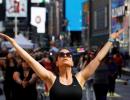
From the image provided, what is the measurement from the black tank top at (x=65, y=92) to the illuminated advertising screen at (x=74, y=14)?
114058mm

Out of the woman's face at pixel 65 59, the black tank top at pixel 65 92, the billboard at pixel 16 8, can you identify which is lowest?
the black tank top at pixel 65 92

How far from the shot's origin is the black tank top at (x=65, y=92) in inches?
240

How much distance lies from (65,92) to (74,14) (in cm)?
11725

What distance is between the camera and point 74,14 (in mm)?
123125

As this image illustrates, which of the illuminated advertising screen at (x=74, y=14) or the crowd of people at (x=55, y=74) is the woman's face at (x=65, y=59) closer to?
the crowd of people at (x=55, y=74)

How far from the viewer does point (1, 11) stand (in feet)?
261

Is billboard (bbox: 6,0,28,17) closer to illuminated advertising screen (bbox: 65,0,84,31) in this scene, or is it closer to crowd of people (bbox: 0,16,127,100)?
crowd of people (bbox: 0,16,127,100)

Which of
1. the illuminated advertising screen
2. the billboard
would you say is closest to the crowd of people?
the billboard

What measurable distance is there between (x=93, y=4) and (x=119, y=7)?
29588mm

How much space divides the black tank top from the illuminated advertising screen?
114058 mm

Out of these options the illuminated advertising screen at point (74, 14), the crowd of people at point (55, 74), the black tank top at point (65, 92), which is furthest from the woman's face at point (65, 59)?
the illuminated advertising screen at point (74, 14)

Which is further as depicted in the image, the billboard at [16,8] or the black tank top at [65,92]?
the billboard at [16,8]

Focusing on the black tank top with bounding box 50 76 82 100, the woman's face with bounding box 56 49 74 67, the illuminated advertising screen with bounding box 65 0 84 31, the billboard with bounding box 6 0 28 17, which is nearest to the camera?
the black tank top with bounding box 50 76 82 100

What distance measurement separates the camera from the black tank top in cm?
611
